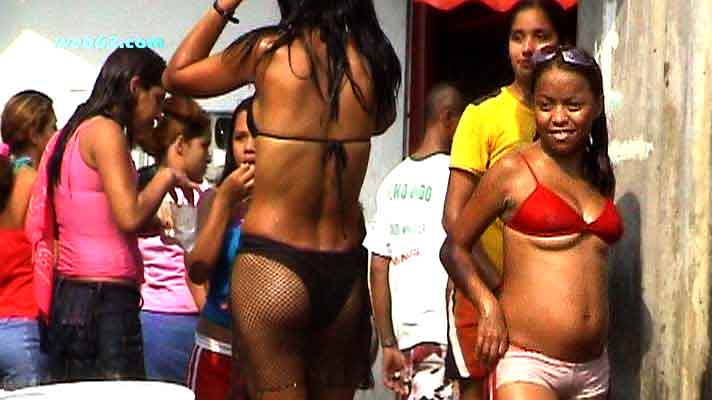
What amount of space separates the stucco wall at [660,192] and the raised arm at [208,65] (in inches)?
55.9

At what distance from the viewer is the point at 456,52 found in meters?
9.88

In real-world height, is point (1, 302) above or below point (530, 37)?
below

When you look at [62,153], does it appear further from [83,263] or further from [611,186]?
[611,186]

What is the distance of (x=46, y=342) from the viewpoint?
5879mm

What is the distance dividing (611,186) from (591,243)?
0.28 meters

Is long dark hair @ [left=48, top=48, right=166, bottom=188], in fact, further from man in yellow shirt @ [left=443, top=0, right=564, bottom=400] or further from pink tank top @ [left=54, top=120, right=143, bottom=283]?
man in yellow shirt @ [left=443, top=0, right=564, bottom=400]

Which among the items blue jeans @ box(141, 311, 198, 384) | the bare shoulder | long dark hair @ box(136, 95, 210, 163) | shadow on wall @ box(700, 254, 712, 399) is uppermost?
long dark hair @ box(136, 95, 210, 163)

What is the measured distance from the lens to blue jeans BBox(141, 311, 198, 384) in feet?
21.2

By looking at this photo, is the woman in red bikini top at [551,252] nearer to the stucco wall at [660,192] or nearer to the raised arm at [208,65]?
the stucco wall at [660,192]

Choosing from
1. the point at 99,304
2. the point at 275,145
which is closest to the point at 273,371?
the point at 275,145

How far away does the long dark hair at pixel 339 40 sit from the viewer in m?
4.29

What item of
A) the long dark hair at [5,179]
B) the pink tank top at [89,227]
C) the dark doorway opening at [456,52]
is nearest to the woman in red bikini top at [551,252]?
the pink tank top at [89,227]

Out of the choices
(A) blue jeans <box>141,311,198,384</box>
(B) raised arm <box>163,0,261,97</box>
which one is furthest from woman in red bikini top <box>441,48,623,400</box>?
(A) blue jeans <box>141,311,198,384</box>

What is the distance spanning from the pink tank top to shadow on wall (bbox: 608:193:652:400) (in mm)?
1766
